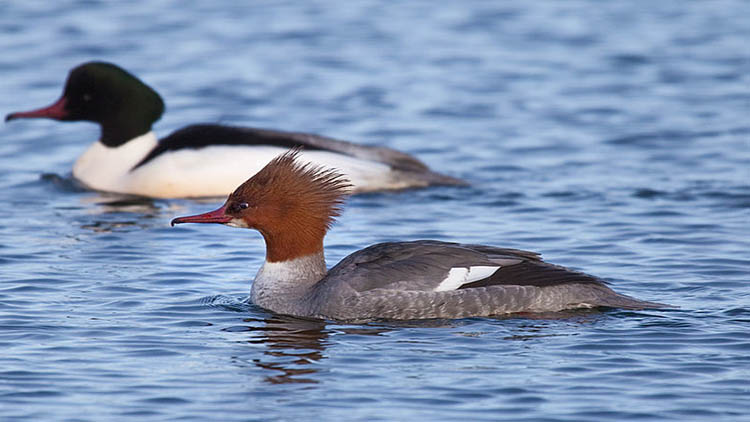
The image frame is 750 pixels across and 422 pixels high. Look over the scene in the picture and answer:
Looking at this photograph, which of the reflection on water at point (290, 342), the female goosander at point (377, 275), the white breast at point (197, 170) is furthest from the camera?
the white breast at point (197, 170)

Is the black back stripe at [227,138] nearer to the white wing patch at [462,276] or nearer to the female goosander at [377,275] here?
the female goosander at [377,275]

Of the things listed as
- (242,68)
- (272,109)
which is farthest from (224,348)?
(242,68)

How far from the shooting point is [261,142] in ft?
41.9

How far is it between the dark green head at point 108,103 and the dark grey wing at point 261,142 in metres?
0.39

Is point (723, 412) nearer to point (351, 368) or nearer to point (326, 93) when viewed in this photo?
point (351, 368)

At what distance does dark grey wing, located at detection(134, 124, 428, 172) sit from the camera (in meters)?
12.8

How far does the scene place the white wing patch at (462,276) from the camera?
826 cm

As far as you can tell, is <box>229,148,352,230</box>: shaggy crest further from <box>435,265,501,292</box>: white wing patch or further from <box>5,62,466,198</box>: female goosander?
<box>5,62,466,198</box>: female goosander

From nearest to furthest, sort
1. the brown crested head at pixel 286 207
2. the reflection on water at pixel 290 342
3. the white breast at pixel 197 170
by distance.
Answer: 1. the reflection on water at pixel 290 342
2. the brown crested head at pixel 286 207
3. the white breast at pixel 197 170

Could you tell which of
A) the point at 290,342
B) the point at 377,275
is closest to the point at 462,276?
the point at 377,275

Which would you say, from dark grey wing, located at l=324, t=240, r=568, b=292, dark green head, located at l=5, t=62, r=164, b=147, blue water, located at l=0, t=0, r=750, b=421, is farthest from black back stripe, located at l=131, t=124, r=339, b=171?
dark grey wing, located at l=324, t=240, r=568, b=292

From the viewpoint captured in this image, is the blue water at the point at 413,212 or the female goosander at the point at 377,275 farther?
the female goosander at the point at 377,275

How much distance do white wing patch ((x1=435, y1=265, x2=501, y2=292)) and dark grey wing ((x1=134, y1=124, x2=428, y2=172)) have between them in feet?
15.1

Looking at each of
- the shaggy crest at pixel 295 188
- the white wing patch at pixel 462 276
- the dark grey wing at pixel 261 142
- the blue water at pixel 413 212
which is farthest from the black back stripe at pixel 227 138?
the white wing patch at pixel 462 276
